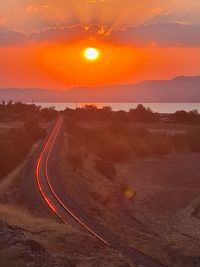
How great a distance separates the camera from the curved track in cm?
2307

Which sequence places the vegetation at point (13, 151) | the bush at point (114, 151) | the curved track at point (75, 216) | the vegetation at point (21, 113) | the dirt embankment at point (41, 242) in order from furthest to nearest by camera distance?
1. the vegetation at point (21, 113)
2. the bush at point (114, 151)
3. the vegetation at point (13, 151)
4. the curved track at point (75, 216)
5. the dirt embankment at point (41, 242)

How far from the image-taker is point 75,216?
96.6ft

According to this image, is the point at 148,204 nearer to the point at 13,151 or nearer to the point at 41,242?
the point at 13,151

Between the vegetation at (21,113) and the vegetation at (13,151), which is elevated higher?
the vegetation at (21,113)

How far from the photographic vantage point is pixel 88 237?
2405cm

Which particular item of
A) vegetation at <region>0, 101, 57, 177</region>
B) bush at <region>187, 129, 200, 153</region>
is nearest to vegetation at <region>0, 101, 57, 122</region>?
vegetation at <region>0, 101, 57, 177</region>

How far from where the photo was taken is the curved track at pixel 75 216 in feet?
75.7

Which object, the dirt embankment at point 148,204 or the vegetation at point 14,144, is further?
the vegetation at point 14,144

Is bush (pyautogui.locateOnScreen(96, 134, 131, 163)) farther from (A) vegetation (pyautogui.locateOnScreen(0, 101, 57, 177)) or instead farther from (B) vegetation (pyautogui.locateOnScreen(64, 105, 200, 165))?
(A) vegetation (pyautogui.locateOnScreen(0, 101, 57, 177))

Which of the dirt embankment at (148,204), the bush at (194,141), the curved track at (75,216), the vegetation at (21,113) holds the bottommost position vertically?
the dirt embankment at (148,204)

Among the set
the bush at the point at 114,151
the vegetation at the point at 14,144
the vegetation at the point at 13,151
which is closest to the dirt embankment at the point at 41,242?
the vegetation at the point at 13,151

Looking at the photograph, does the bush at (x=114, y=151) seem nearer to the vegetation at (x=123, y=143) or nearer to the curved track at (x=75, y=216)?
the vegetation at (x=123, y=143)

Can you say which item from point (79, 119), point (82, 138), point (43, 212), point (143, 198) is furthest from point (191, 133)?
point (43, 212)

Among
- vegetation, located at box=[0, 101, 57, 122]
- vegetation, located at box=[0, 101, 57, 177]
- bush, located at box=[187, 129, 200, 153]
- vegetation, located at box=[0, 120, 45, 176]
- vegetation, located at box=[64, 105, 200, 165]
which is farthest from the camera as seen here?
vegetation, located at box=[0, 101, 57, 122]
